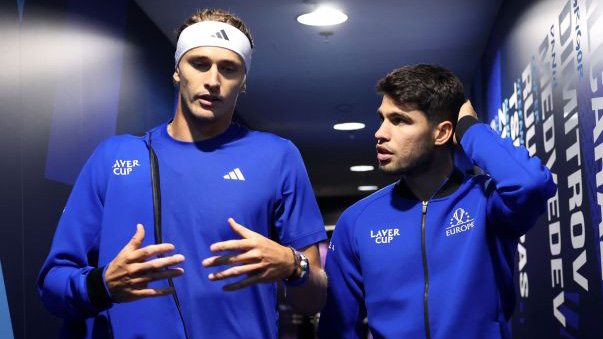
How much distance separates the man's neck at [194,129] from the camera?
6.00 feet

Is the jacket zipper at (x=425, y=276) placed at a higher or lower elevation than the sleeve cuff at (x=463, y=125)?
lower

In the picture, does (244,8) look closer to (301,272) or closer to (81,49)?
(81,49)

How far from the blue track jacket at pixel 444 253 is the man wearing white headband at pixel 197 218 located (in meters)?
0.29

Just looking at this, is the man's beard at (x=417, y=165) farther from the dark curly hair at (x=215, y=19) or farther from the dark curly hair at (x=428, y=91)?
the dark curly hair at (x=215, y=19)

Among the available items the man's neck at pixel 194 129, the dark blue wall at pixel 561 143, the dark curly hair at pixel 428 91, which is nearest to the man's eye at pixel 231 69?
the man's neck at pixel 194 129

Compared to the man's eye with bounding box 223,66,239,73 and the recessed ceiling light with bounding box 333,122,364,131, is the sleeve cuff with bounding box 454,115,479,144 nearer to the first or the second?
the man's eye with bounding box 223,66,239,73

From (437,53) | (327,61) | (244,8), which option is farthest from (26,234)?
(437,53)

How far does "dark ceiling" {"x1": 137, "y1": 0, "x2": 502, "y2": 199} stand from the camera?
466 cm

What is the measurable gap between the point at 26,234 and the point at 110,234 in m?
1.43

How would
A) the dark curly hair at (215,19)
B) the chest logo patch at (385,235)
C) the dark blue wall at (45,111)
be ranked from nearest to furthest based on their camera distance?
the dark curly hair at (215,19), the chest logo patch at (385,235), the dark blue wall at (45,111)

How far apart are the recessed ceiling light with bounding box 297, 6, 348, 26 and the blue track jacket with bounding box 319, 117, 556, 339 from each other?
2642 millimetres

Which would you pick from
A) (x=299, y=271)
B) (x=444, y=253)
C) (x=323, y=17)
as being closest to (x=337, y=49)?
(x=323, y=17)

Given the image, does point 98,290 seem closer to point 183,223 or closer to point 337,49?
point 183,223

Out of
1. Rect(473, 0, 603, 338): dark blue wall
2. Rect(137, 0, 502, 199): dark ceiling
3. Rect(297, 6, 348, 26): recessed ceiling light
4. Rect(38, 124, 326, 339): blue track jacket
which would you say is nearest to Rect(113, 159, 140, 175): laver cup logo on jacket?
Rect(38, 124, 326, 339): blue track jacket
